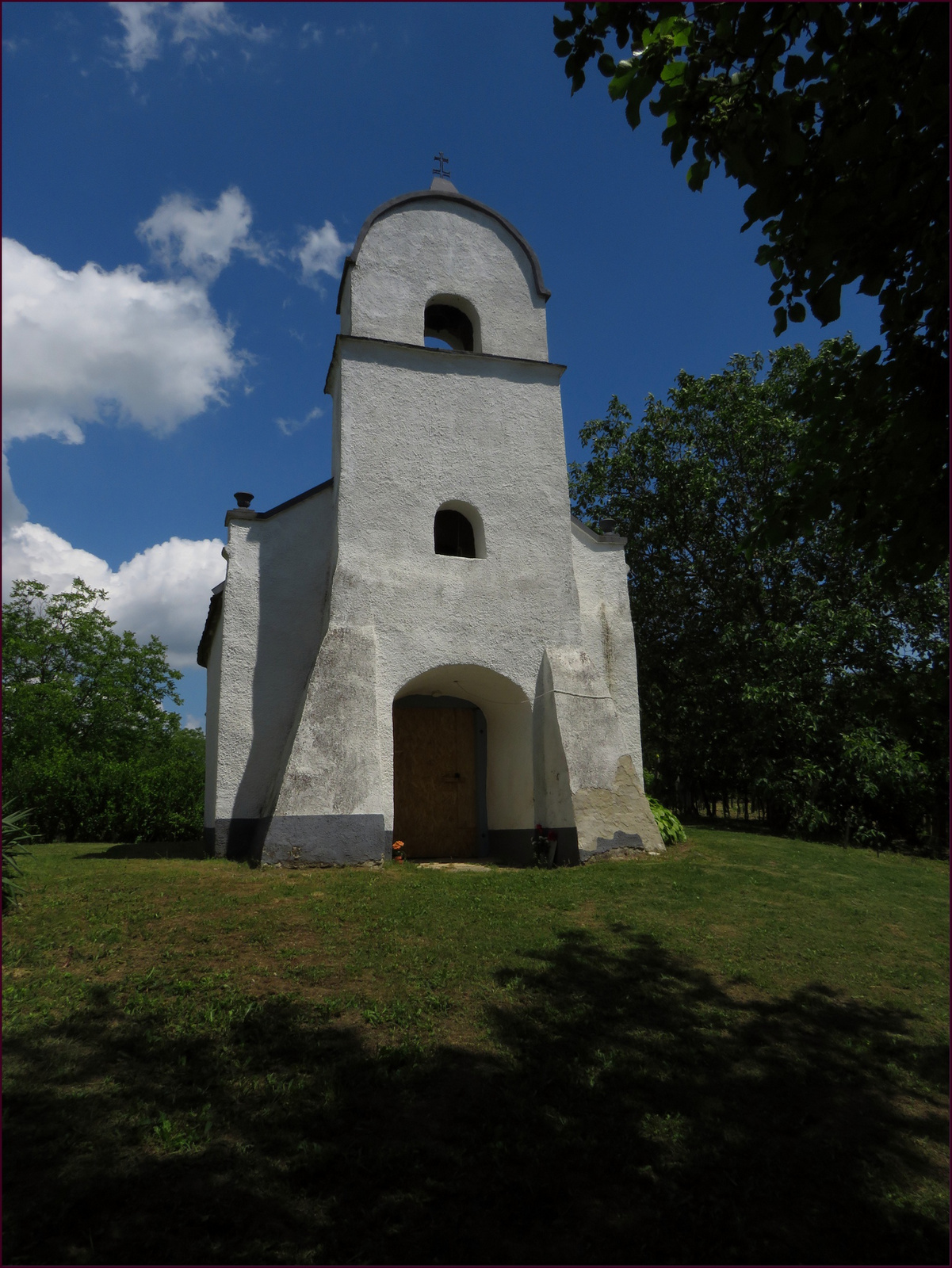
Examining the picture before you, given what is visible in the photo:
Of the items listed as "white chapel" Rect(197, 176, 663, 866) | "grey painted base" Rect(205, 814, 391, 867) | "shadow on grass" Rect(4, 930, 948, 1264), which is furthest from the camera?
"white chapel" Rect(197, 176, 663, 866)

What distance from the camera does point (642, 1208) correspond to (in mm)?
2807

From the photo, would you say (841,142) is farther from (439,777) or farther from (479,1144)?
(439,777)

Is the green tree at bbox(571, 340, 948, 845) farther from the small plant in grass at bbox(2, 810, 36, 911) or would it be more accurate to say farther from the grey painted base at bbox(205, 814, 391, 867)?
the small plant in grass at bbox(2, 810, 36, 911)

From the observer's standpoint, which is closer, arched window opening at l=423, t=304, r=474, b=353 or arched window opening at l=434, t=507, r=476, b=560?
arched window opening at l=434, t=507, r=476, b=560

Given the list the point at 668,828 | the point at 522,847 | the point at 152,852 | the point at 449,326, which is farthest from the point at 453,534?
the point at 152,852

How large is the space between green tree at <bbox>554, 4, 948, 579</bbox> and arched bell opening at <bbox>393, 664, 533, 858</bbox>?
7.86 metres

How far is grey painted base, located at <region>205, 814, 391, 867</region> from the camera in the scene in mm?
8742

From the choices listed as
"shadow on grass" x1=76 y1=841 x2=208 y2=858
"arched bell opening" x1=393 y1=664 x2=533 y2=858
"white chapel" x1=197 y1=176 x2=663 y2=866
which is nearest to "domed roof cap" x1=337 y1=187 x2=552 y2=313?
"white chapel" x1=197 y1=176 x2=663 y2=866

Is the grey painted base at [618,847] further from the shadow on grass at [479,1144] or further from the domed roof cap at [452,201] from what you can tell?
the domed roof cap at [452,201]

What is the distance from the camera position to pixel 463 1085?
3645mm

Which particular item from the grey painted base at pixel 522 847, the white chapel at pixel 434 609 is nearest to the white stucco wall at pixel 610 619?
the white chapel at pixel 434 609

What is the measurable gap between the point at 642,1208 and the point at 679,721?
1697cm

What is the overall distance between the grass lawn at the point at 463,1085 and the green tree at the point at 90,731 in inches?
371

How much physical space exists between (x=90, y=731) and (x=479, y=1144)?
31.6 meters
